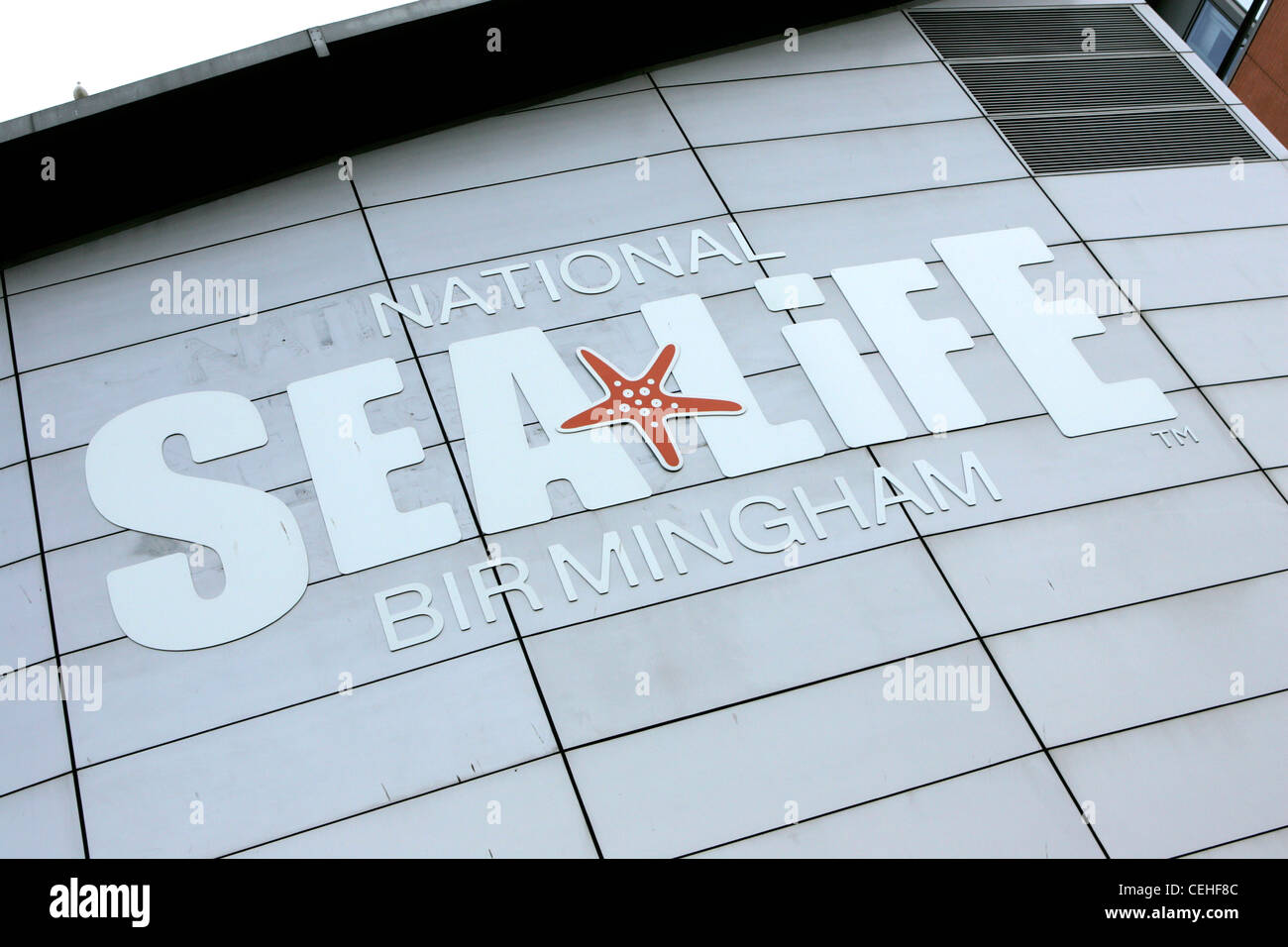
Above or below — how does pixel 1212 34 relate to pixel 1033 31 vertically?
above

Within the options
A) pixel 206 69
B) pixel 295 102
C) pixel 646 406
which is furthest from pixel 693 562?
pixel 206 69

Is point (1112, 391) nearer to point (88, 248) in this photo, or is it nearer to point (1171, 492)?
point (1171, 492)

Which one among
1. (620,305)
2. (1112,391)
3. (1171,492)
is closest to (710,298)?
(620,305)

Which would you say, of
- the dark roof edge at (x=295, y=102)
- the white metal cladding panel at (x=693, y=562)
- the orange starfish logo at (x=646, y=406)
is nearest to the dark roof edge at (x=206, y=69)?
the dark roof edge at (x=295, y=102)

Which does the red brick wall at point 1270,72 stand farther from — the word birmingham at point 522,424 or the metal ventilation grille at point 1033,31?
the word birmingham at point 522,424

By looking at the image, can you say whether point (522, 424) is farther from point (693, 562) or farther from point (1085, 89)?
point (1085, 89)

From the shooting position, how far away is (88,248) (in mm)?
7301

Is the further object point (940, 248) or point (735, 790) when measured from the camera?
point (940, 248)

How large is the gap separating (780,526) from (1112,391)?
258 centimetres

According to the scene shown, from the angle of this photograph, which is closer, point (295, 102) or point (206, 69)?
point (206, 69)

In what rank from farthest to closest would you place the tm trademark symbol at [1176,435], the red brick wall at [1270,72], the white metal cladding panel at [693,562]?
the red brick wall at [1270,72] → the tm trademark symbol at [1176,435] → the white metal cladding panel at [693,562]

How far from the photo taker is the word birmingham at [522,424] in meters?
5.86

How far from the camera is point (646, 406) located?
657 cm

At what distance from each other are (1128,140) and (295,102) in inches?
255
